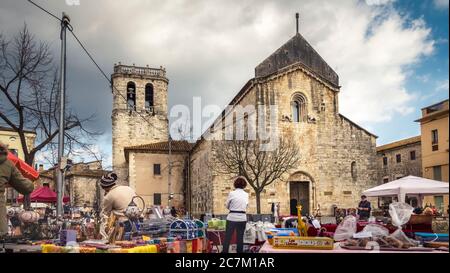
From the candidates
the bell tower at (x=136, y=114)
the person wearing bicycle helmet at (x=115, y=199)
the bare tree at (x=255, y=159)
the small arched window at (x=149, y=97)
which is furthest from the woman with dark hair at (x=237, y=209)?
the small arched window at (x=149, y=97)

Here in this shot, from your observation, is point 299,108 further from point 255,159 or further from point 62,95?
point 62,95

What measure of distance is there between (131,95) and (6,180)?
3862 cm

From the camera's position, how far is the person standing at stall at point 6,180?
417cm

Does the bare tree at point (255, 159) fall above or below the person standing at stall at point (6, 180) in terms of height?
above

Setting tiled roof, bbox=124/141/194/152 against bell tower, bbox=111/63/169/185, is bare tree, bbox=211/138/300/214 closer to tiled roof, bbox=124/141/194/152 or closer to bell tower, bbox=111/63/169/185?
tiled roof, bbox=124/141/194/152

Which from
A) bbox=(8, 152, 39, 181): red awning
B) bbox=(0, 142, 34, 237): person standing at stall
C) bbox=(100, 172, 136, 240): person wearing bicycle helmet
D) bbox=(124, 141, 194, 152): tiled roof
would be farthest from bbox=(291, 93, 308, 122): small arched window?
bbox=(0, 142, 34, 237): person standing at stall

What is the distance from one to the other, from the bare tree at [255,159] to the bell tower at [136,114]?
53.3 ft

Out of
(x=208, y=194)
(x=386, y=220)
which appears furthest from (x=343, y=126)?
(x=386, y=220)

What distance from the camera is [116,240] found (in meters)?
5.43

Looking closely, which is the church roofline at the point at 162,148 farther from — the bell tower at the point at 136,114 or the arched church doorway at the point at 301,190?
the arched church doorway at the point at 301,190

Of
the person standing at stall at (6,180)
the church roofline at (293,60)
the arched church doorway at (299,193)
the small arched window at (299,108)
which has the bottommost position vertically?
the arched church doorway at (299,193)

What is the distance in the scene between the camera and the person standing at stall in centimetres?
417
